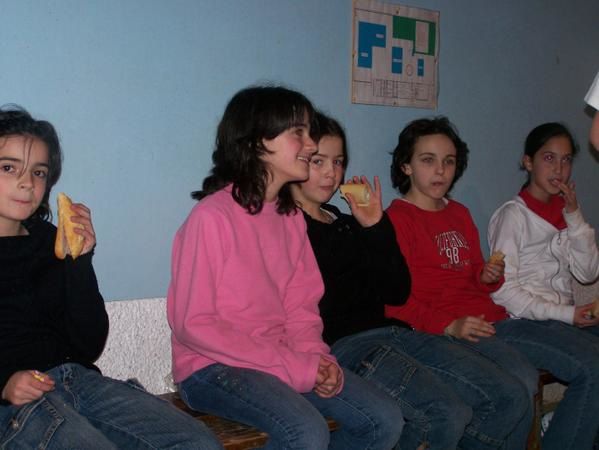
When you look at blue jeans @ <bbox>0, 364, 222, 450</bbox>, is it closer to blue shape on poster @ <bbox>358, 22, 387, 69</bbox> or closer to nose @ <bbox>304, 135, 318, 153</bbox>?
nose @ <bbox>304, 135, 318, 153</bbox>

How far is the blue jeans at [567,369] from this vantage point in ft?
7.95

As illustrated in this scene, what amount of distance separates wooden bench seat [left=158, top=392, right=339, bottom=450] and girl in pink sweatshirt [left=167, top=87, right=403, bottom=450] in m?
0.03

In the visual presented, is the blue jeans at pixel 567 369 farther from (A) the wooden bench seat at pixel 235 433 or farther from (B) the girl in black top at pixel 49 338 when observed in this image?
(B) the girl in black top at pixel 49 338

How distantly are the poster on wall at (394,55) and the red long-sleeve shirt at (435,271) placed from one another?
459 mm

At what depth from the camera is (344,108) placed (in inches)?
102

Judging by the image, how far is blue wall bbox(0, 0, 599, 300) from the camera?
6.46 feet

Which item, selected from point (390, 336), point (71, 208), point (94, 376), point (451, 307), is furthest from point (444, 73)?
point (94, 376)

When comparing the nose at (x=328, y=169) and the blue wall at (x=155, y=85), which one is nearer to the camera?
the blue wall at (x=155, y=85)

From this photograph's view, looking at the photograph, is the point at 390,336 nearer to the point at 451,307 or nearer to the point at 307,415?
the point at 451,307

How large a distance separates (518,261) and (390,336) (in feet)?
2.57

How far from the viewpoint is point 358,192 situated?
239cm

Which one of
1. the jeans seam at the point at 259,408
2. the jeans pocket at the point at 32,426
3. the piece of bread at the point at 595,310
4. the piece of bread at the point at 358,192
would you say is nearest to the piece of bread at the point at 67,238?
the jeans pocket at the point at 32,426

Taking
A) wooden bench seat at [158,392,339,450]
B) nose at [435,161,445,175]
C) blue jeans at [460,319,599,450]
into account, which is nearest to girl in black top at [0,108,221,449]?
wooden bench seat at [158,392,339,450]

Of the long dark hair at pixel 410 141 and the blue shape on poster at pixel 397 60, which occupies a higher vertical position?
the blue shape on poster at pixel 397 60
